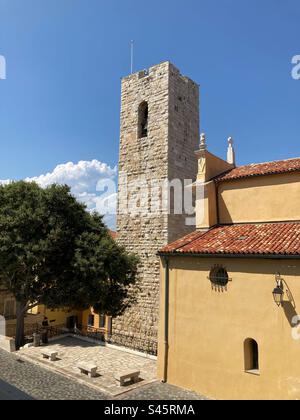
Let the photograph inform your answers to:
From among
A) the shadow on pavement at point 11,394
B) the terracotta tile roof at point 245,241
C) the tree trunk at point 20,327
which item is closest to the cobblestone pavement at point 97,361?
the tree trunk at point 20,327

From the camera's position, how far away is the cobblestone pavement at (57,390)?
36.4ft

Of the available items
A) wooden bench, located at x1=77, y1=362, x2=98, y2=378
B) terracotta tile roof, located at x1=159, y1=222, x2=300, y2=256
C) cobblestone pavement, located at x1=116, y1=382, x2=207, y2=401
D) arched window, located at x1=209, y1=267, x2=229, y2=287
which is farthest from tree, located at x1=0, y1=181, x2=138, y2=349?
arched window, located at x1=209, y1=267, x2=229, y2=287

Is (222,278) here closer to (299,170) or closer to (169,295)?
(169,295)

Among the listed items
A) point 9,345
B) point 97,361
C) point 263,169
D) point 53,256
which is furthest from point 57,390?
point 263,169

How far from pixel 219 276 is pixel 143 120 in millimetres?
14984

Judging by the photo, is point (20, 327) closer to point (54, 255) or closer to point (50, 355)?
point (50, 355)

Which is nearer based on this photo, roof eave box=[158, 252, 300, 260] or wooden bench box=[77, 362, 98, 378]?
roof eave box=[158, 252, 300, 260]

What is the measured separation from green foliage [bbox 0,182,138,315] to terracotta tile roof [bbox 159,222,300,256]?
5529 millimetres

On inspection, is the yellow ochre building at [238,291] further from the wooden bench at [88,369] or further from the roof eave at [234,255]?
the wooden bench at [88,369]

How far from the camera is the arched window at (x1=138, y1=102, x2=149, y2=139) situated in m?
23.1

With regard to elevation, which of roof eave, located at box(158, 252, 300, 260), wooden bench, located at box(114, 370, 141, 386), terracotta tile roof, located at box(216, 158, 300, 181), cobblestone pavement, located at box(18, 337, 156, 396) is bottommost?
cobblestone pavement, located at box(18, 337, 156, 396)

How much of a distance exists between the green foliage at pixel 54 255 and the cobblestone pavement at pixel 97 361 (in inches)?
80.2

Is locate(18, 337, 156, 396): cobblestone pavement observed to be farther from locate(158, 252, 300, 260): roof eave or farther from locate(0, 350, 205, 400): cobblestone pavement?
locate(158, 252, 300, 260): roof eave

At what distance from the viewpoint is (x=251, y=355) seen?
10.7m
